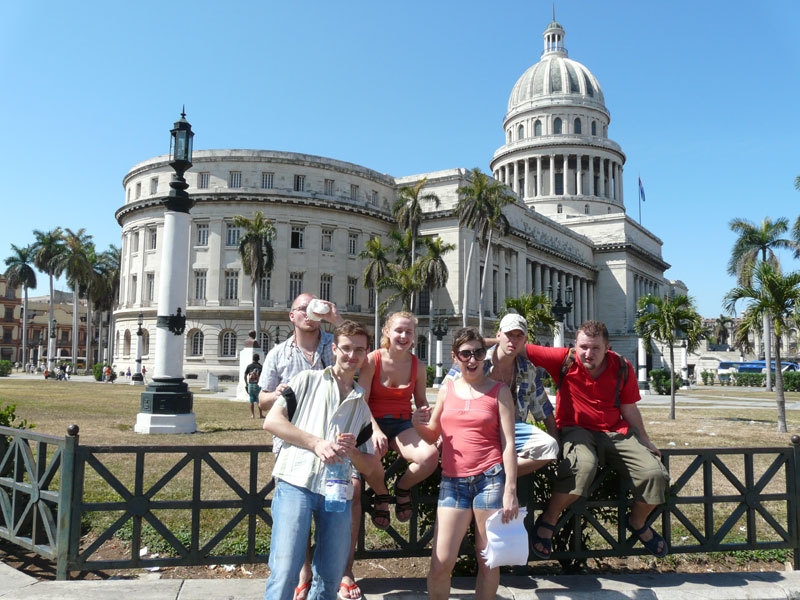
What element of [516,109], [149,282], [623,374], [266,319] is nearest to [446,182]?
[266,319]

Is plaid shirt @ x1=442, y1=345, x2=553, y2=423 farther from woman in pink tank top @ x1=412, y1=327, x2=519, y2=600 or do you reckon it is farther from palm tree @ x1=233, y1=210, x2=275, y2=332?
palm tree @ x1=233, y1=210, x2=275, y2=332

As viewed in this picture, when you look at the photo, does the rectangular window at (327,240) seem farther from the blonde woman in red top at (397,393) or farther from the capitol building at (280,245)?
the blonde woman in red top at (397,393)

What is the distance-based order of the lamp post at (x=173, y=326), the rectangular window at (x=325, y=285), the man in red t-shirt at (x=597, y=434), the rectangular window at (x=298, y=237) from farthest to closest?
the rectangular window at (x=325, y=285)
the rectangular window at (x=298, y=237)
the lamp post at (x=173, y=326)
the man in red t-shirt at (x=597, y=434)

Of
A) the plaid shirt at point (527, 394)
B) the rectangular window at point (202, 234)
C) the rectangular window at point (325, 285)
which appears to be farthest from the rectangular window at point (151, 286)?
the plaid shirt at point (527, 394)

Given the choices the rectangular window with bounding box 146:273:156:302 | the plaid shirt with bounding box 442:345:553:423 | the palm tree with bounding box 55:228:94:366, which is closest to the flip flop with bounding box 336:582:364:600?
the plaid shirt with bounding box 442:345:553:423

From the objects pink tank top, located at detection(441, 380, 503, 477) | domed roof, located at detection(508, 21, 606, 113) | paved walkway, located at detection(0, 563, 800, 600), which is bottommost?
paved walkway, located at detection(0, 563, 800, 600)

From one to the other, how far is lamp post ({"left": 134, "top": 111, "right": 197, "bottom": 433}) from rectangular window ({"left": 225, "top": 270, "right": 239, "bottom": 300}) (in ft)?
119

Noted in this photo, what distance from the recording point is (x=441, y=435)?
4457 mm

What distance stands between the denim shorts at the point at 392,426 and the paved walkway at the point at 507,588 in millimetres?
1245

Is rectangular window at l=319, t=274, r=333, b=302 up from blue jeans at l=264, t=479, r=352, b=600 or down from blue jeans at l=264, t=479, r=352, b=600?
up

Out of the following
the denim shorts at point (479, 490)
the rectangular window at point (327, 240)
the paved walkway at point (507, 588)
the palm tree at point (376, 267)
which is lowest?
the paved walkway at point (507, 588)

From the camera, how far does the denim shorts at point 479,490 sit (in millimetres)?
4133

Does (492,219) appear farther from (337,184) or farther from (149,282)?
(149,282)

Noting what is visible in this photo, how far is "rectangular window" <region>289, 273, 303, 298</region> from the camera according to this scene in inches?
2016
